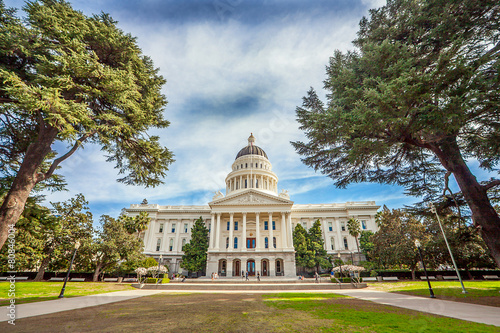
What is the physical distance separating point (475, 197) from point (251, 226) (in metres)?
38.3

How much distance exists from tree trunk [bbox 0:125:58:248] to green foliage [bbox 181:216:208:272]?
34.8 m

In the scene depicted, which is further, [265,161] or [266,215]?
[265,161]

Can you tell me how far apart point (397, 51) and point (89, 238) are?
38.4 metres

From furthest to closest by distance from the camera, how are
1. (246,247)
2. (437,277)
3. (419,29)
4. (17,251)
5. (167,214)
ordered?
1. (167,214)
2. (246,247)
3. (437,277)
4. (17,251)
5. (419,29)

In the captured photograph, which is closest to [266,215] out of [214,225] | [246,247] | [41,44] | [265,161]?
[246,247]

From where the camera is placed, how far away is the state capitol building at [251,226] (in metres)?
40.0

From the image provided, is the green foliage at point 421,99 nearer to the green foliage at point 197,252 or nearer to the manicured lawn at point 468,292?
the manicured lawn at point 468,292

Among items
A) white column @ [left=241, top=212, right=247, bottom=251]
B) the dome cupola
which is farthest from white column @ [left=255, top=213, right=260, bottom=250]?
the dome cupola

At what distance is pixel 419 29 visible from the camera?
1014 cm

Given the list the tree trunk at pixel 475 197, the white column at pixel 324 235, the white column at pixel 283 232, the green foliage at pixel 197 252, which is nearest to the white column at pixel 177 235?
the green foliage at pixel 197 252

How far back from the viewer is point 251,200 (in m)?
44.4

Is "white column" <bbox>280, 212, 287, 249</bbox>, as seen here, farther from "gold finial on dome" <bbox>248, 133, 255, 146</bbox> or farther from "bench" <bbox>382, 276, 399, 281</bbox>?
"gold finial on dome" <bbox>248, 133, 255, 146</bbox>

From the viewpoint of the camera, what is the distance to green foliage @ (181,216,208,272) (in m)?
40.5

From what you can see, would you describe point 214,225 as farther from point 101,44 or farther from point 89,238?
point 101,44
